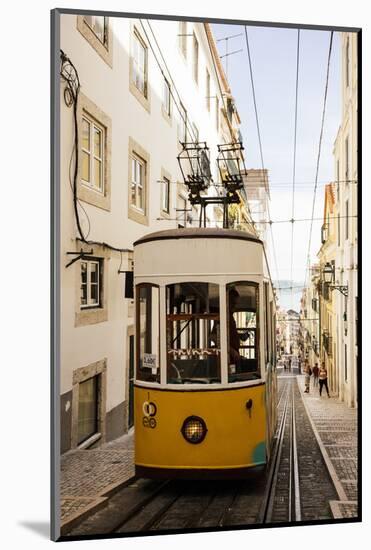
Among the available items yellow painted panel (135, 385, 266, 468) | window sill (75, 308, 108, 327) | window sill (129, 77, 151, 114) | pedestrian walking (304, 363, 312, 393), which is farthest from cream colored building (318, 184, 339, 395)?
window sill (75, 308, 108, 327)

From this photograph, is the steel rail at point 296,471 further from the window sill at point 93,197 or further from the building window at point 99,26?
the building window at point 99,26

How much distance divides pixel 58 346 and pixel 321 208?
247cm

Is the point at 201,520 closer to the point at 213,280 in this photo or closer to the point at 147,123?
the point at 213,280

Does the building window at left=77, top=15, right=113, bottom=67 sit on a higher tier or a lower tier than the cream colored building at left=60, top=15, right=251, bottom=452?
higher

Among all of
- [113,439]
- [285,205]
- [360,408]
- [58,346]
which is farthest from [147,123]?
[360,408]

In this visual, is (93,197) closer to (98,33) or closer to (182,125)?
Result: (182,125)

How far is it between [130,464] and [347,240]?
8.31 feet

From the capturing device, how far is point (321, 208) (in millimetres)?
6453

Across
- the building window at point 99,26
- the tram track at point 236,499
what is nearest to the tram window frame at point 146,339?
the tram track at point 236,499

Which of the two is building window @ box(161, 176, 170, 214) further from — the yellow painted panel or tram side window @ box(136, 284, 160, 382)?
the yellow painted panel

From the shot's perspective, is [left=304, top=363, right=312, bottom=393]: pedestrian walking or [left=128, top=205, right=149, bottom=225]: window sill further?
[left=304, top=363, right=312, bottom=393]: pedestrian walking

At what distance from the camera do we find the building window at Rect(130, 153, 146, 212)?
238 inches

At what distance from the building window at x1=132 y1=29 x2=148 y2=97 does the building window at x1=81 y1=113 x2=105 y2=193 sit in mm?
525

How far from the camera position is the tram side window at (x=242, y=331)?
579cm
